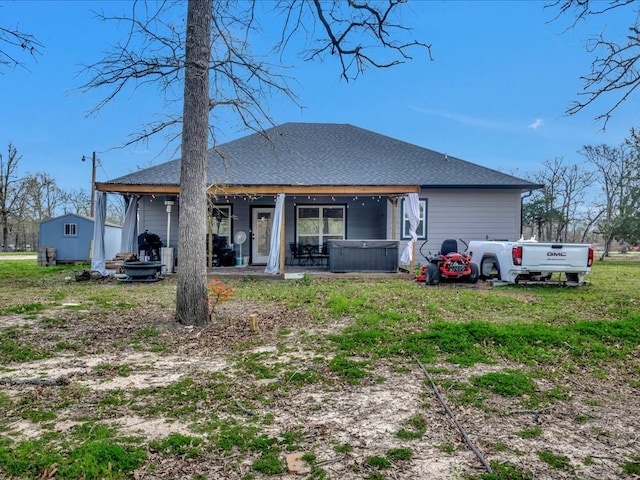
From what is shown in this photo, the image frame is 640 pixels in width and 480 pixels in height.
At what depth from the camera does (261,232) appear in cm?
1347

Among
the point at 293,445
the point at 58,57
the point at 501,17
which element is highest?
the point at 501,17

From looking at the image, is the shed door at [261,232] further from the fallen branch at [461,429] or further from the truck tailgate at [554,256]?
the fallen branch at [461,429]

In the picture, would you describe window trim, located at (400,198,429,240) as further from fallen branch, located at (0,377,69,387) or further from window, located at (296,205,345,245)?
fallen branch, located at (0,377,69,387)

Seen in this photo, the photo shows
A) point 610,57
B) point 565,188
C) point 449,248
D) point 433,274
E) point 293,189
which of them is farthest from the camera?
point 565,188

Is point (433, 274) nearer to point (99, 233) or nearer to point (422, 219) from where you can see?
point (422, 219)

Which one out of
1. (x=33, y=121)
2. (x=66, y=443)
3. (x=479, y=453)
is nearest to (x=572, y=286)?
(x=479, y=453)

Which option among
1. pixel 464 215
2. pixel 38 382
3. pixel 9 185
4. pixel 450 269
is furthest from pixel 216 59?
pixel 9 185

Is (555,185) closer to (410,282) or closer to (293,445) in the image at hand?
(410,282)

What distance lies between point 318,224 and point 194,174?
8.36 m

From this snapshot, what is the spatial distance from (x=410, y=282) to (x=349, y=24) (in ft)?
20.4

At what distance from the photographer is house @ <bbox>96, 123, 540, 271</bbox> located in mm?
12422

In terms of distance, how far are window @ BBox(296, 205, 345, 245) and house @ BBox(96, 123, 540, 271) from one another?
0.12 ft

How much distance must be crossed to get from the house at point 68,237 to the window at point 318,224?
8.69m

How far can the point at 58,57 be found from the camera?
8.30 m
